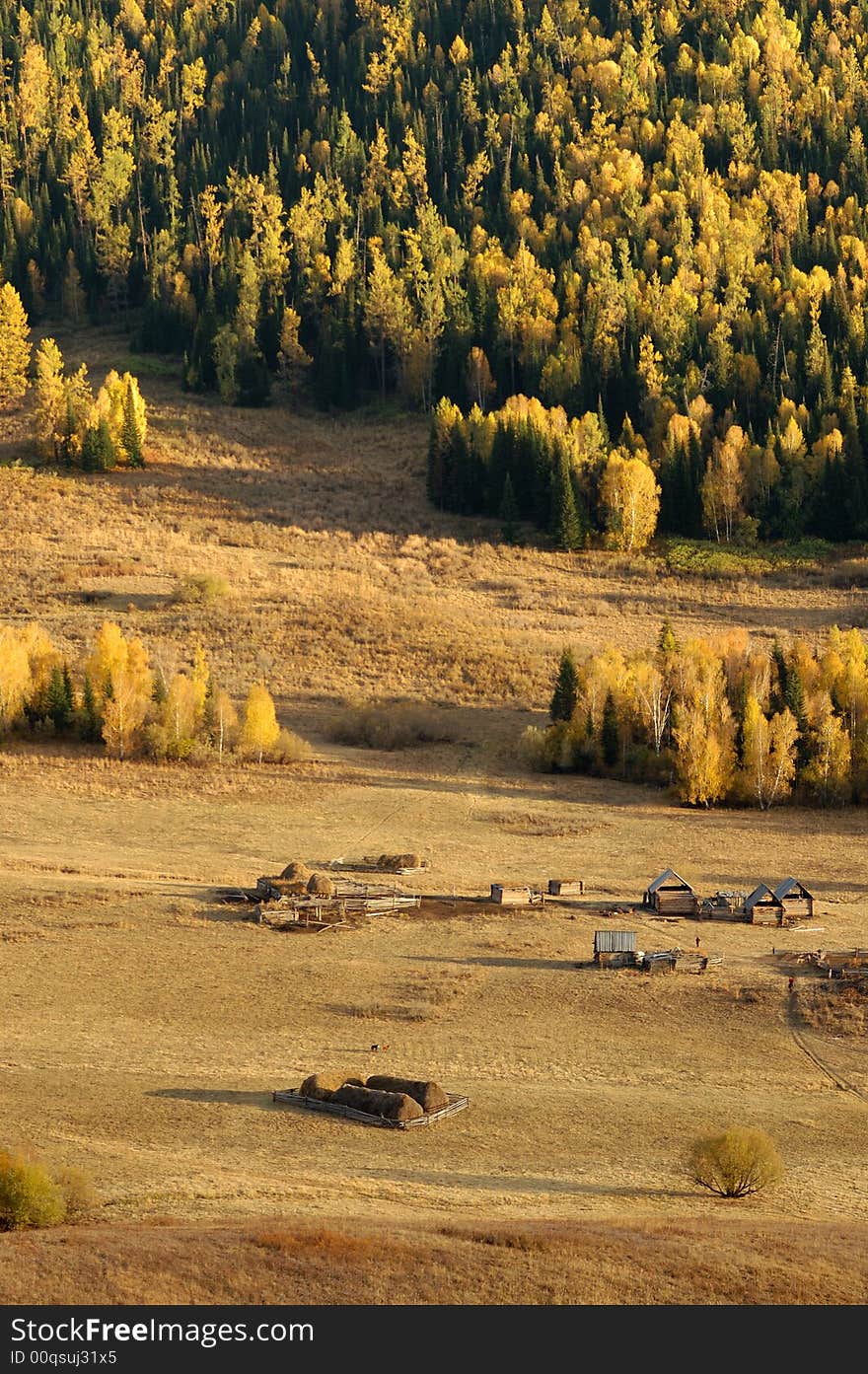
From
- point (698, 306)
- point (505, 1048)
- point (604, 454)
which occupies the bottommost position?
point (505, 1048)

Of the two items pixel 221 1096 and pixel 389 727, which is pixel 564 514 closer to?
pixel 389 727

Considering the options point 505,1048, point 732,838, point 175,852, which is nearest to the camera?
point 505,1048

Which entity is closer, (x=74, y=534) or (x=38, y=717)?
(x=38, y=717)

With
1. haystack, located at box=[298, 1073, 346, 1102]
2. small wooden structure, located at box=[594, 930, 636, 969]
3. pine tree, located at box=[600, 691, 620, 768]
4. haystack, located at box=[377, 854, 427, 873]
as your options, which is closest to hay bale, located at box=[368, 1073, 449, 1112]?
haystack, located at box=[298, 1073, 346, 1102]

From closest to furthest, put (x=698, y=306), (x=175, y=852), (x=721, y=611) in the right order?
(x=175, y=852) → (x=721, y=611) → (x=698, y=306)

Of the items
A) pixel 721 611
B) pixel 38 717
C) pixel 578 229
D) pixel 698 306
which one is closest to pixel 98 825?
pixel 38 717
